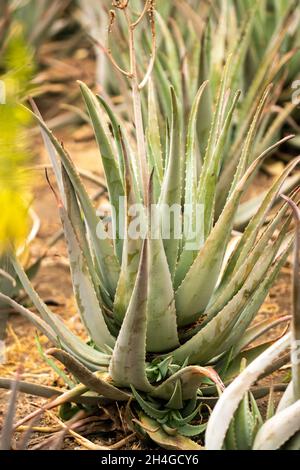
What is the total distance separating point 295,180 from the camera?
345 cm

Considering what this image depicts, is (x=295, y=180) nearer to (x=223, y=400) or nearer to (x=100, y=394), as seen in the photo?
(x=100, y=394)

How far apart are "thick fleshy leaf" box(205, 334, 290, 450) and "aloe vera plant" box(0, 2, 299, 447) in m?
0.19

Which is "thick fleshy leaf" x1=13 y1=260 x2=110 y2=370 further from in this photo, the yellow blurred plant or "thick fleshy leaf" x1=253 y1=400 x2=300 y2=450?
"thick fleshy leaf" x1=253 y1=400 x2=300 y2=450

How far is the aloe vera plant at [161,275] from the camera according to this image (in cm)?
207

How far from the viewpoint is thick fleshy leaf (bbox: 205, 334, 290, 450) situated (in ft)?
5.94

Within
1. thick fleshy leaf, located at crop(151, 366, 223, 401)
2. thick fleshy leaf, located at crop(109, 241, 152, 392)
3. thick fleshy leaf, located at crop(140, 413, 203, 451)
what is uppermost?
thick fleshy leaf, located at crop(109, 241, 152, 392)

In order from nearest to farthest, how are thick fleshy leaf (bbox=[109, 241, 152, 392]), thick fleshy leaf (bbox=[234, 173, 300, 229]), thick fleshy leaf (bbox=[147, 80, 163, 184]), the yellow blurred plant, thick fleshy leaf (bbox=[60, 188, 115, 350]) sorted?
the yellow blurred plant, thick fleshy leaf (bbox=[109, 241, 152, 392]), thick fleshy leaf (bbox=[60, 188, 115, 350]), thick fleshy leaf (bbox=[147, 80, 163, 184]), thick fleshy leaf (bbox=[234, 173, 300, 229])

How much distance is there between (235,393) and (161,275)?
0.37 meters

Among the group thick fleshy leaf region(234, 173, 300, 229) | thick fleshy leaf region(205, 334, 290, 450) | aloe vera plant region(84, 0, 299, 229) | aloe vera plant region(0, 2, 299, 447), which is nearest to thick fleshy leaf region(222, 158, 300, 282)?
aloe vera plant region(0, 2, 299, 447)

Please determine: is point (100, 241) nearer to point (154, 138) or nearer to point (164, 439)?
point (154, 138)

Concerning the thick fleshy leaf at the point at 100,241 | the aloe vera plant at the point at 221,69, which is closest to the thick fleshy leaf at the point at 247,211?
the aloe vera plant at the point at 221,69

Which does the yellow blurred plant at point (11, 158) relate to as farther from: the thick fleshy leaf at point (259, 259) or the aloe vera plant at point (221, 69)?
the aloe vera plant at point (221, 69)

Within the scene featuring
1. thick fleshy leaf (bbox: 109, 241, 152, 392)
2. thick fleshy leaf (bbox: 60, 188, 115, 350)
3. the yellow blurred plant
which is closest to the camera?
the yellow blurred plant

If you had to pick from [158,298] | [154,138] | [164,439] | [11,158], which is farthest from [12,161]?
[164,439]
